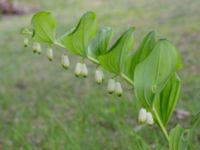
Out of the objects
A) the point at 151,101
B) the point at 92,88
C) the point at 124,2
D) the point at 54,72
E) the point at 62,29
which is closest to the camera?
the point at 151,101

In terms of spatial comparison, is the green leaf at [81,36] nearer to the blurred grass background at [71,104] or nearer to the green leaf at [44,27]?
the green leaf at [44,27]

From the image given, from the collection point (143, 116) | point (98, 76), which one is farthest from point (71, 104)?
point (143, 116)

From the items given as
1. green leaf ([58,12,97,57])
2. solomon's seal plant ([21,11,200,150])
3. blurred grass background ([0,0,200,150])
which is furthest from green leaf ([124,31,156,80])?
blurred grass background ([0,0,200,150])

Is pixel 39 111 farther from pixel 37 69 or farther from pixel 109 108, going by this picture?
pixel 37 69

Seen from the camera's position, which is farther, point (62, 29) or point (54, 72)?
point (62, 29)

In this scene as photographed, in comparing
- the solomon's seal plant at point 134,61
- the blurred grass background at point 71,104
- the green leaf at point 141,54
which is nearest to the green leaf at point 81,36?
the solomon's seal plant at point 134,61

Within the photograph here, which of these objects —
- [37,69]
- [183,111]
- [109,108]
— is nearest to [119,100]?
[109,108]

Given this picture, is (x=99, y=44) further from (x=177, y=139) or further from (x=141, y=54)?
(x=177, y=139)
